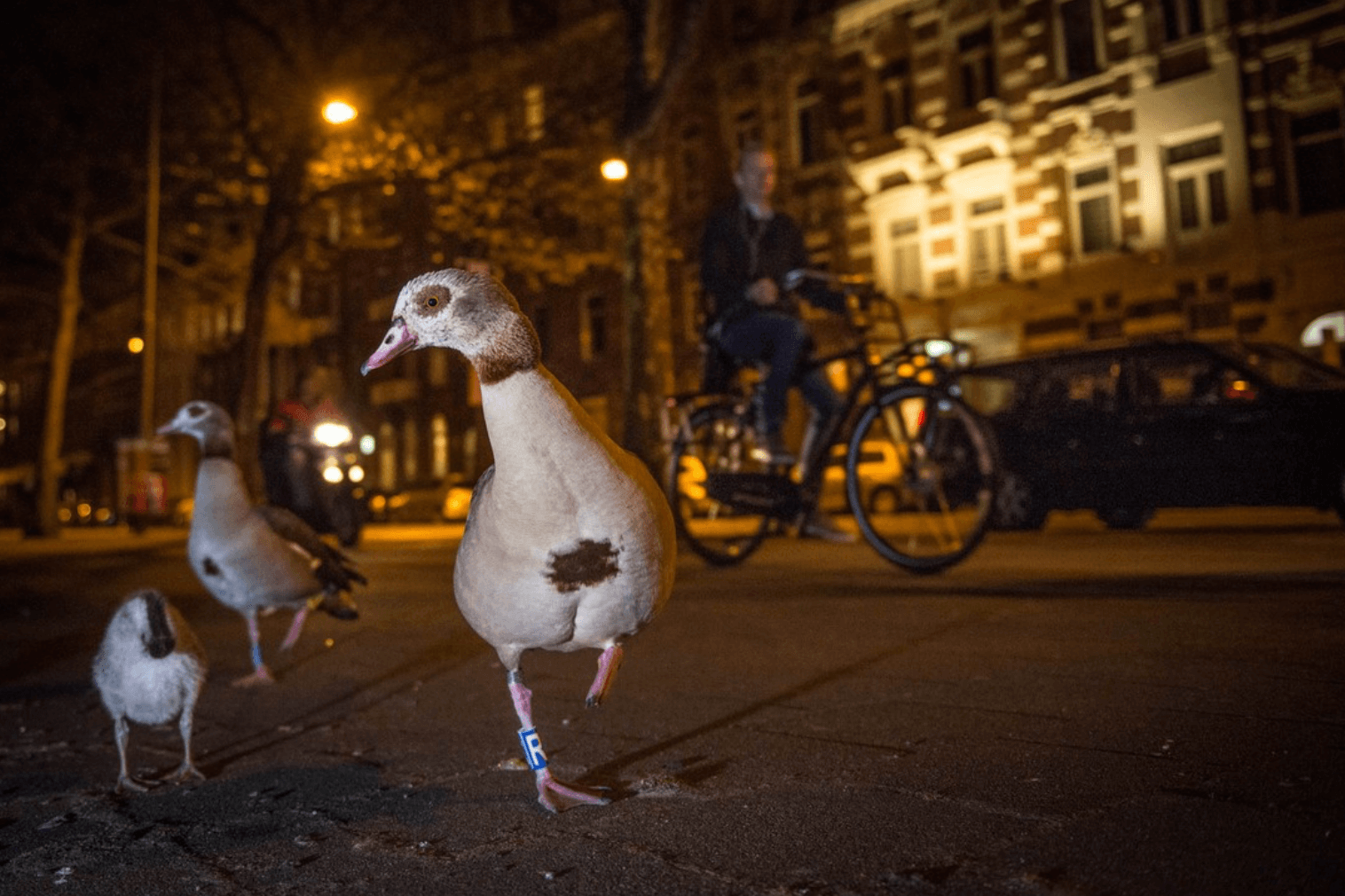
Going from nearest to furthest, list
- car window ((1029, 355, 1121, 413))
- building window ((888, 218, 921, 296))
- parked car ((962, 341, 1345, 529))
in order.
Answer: parked car ((962, 341, 1345, 529)), car window ((1029, 355, 1121, 413)), building window ((888, 218, 921, 296))

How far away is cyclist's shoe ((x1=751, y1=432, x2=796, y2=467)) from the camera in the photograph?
6.04 meters

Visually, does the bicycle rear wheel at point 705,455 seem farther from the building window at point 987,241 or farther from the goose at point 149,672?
the building window at point 987,241

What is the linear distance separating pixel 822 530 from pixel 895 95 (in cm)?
2377

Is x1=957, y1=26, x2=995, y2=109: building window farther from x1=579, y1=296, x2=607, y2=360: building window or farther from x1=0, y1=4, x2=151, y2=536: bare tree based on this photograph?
x1=0, y1=4, x2=151, y2=536: bare tree

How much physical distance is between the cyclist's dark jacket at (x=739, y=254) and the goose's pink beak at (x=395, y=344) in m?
3.79

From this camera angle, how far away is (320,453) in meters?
11.2

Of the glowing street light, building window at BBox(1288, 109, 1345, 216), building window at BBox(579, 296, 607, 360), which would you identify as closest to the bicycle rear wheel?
the glowing street light

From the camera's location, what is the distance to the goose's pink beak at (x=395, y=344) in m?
2.36

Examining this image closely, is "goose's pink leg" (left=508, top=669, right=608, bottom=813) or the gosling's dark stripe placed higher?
the gosling's dark stripe

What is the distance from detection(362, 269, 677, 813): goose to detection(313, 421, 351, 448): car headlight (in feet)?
28.7

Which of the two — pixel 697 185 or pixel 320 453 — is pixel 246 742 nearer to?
pixel 320 453

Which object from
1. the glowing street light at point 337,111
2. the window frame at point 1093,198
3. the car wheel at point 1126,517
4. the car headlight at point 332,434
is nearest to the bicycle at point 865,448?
the car headlight at point 332,434

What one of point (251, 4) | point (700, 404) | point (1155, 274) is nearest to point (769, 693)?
point (700, 404)

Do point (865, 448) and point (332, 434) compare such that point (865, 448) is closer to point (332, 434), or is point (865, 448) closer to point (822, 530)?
point (822, 530)
